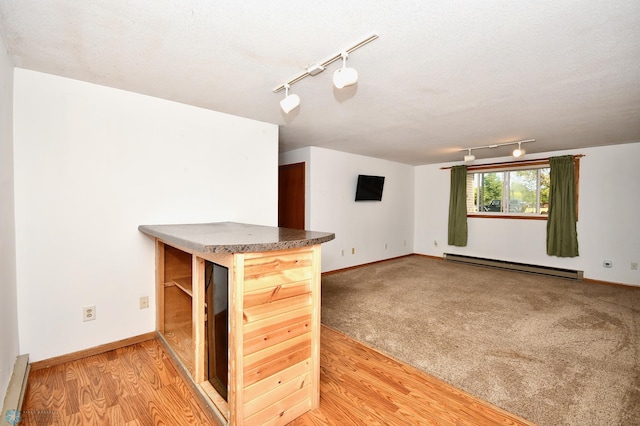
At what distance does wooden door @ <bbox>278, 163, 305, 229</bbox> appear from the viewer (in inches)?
191

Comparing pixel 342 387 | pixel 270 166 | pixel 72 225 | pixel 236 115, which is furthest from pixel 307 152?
pixel 342 387

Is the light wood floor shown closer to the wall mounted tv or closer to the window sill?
the wall mounted tv

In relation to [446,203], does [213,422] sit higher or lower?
lower

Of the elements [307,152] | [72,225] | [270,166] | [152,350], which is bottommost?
[152,350]

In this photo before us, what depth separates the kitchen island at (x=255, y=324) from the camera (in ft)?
4.53

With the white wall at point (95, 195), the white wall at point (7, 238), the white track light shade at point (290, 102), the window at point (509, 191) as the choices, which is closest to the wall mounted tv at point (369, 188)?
the window at point (509, 191)

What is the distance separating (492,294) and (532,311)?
2.01ft

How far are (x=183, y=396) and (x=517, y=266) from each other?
18.7 feet

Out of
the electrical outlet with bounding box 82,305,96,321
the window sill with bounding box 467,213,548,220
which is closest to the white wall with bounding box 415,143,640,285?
the window sill with bounding box 467,213,548,220

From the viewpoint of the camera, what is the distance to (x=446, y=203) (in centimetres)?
626

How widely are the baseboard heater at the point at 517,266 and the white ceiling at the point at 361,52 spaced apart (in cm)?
276

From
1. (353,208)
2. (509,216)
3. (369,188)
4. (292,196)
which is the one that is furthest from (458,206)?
(292,196)

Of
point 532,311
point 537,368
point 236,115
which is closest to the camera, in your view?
point 537,368

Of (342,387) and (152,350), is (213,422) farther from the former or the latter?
(152,350)
